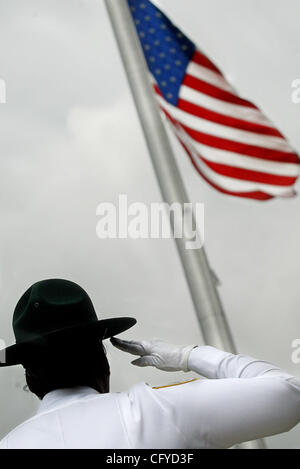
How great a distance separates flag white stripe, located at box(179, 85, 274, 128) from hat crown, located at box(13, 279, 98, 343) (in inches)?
245

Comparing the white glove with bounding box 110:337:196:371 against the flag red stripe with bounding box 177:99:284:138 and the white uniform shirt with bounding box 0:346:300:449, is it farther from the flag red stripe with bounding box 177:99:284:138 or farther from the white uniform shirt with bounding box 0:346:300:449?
the flag red stripe with bounding box 177:99:284:138

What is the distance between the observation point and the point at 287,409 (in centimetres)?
229

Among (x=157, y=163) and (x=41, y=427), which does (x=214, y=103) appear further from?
(x=41, y=427)

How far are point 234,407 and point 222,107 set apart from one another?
685 cm

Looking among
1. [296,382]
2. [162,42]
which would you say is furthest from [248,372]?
[162,42]

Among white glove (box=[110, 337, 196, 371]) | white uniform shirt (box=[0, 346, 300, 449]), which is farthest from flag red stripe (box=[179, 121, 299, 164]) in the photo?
white uniform shirt (box=[0, 346, 300, 449])

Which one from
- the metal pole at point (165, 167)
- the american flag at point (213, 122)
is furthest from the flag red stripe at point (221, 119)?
the metal pole at point (165, 167)

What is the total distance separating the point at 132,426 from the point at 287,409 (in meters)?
0.52

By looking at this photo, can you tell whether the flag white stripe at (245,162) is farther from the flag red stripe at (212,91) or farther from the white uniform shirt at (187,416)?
the white uniform shirt at (187,416)

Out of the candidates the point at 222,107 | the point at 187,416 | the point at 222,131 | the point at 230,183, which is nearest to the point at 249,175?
the point at 230,183

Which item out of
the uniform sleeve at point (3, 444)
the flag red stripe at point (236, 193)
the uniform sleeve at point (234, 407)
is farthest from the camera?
the flag red stripe at point (236, 193)

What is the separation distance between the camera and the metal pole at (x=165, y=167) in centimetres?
721

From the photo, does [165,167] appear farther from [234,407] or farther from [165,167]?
[234,407]

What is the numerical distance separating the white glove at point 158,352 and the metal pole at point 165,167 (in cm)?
425
